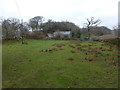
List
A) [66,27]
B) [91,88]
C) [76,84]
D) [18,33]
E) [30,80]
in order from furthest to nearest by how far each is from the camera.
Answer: [66,27] → [18,33] → [30,80] → [76,84] → [91,88]

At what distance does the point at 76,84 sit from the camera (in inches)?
132

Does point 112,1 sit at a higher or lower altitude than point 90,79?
higher

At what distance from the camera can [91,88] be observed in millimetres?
3104

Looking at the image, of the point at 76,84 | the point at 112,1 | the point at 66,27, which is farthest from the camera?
the point at 66,27

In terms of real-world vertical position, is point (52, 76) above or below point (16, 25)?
below

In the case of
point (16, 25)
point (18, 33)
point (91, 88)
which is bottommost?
point (91, 88)

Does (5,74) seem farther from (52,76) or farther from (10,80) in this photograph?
(52,76)

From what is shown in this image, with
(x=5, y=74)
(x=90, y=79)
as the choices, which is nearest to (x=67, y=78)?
(x=90, y=79)

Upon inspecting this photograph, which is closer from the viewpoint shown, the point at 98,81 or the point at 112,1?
the point at 98,81

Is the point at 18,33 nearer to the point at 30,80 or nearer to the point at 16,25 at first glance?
the point at 16,25

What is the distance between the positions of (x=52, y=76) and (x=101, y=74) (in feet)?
5.70

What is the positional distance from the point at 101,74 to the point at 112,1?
7.53 metres

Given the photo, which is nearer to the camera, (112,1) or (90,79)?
(90,79)


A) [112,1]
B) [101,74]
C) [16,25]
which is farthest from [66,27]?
[101,74]
